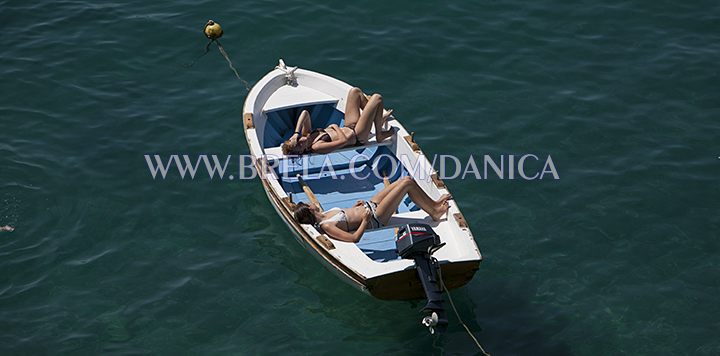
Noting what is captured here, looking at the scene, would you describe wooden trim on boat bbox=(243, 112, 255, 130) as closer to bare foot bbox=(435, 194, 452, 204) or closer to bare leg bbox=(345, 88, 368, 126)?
bare leg bbox=(345, 88, 368, 126)

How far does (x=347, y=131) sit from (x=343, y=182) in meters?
0.90

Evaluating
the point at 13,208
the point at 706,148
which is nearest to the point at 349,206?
the point at 13,208

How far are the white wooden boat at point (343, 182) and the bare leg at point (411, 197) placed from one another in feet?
0.53

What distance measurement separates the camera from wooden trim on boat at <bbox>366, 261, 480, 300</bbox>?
472 inches

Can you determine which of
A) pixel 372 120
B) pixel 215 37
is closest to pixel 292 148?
pixel 372 120

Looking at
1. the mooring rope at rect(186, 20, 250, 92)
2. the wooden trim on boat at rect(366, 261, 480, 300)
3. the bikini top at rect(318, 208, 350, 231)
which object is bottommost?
the wooden trim on boat at rect(366, 261, 480, 300)

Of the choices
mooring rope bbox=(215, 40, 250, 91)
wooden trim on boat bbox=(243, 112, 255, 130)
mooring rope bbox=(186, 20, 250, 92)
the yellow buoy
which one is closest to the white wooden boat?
wooden trim on boat bbox=(243, 112, 255, 130)

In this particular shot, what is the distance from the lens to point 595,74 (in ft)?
59.4

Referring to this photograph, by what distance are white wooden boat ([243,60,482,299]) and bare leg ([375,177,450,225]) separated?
16cm

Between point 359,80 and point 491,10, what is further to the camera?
point 491,10

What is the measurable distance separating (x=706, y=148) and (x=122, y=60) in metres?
11.9

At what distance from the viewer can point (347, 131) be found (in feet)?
49.5

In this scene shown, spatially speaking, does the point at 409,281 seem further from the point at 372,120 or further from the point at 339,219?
the point at 372,120

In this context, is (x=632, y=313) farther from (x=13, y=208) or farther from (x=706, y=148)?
(x=13, y=208)
